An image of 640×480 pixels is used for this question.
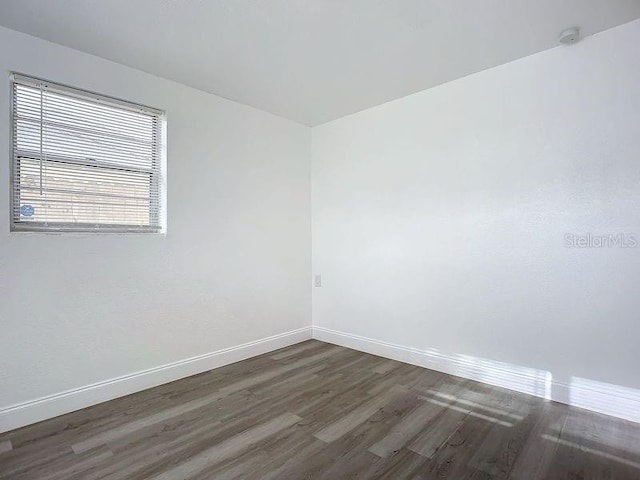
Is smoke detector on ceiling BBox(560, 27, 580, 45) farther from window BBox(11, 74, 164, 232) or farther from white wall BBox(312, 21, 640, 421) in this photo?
window BBox(11, 74, 164, 232)

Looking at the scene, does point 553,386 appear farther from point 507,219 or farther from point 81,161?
point 81,161

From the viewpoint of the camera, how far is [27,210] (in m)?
2.32

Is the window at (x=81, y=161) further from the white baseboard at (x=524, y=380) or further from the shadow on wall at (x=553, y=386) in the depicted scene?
the shadow on wall at (x=553, y=386)

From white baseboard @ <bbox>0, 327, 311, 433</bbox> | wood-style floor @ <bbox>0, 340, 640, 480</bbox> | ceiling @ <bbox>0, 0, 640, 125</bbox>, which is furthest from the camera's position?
white baseboard @ <bbox>0, 327, 311, 433</bbox>

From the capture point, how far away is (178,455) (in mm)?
1927

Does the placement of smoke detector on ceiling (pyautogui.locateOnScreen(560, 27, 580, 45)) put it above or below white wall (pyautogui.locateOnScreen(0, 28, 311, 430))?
above

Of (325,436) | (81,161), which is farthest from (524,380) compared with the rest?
(81,161)

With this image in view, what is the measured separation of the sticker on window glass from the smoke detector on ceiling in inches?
148

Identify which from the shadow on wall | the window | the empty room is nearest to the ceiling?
the empty room

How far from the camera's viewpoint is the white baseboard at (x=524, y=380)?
226cm

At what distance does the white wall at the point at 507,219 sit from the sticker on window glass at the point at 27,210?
2724 millimetres

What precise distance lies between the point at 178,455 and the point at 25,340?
51.7 inches

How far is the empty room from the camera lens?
204cm

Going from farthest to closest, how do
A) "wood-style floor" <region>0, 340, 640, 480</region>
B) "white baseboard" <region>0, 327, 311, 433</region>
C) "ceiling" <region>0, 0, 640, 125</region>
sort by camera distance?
"white baseboard" <region>0, 327, 311, 433</region>, "ceiling" <region>0, 0, 640, 125</region>, "wood-style floor" <region>0, 340, 640, 480</region>
